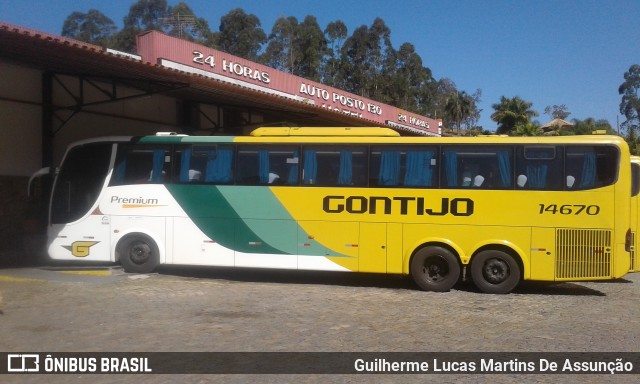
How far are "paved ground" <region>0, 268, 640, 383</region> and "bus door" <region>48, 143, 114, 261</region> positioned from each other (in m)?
0.55

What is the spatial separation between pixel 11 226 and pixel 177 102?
6.63 metres

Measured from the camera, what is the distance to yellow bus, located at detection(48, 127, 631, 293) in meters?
A: 9.82

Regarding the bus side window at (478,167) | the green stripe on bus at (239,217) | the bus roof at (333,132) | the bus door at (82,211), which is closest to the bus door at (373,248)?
the green stripe on bus at (239,217)

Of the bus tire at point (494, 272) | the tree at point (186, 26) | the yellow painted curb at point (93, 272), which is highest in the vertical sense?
the tree at point (186, 26)

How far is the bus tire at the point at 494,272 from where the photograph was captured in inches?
399

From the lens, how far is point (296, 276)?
12180 millimetres

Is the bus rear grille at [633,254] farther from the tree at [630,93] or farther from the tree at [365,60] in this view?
the tree at [630,93]

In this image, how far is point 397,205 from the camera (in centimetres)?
1045

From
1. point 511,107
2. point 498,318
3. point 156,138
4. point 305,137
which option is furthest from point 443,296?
point 511,107

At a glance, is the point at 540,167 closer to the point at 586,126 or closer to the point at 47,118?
the point at 47,118

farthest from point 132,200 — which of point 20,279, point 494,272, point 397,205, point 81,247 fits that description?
point 494,272

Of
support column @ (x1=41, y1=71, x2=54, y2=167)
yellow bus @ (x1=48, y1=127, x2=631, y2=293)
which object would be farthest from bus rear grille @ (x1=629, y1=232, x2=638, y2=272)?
support column @ (x1=41, y1=71, x2=54, y2=167)

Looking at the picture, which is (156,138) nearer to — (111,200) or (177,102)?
(111,200)

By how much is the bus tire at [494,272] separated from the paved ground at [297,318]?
25cm
